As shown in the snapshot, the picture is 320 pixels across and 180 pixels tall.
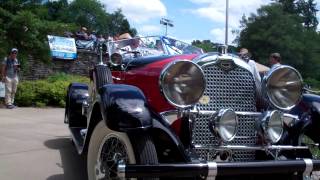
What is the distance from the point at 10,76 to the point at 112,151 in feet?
27.0

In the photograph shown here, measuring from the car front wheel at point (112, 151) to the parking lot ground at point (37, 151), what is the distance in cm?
110

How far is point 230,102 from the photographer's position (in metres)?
4.55

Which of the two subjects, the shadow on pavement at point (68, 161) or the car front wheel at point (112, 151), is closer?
the car front wheel at point (112, 151)

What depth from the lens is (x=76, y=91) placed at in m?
7.36

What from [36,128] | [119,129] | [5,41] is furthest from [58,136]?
[5,41]

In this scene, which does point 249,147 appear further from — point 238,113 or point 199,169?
point 199,169

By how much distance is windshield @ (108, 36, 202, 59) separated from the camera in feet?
19.6

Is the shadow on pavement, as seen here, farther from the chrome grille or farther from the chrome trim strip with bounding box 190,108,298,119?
the chrome trim strip with bounding box 190,108,298,119

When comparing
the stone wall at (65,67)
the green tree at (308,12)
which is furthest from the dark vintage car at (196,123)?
the green tree at (308,12)

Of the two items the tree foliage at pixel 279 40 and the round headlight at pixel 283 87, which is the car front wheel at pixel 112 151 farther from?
the tree foliage at pixel 279 40

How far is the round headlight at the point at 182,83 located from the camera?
4.08 meters

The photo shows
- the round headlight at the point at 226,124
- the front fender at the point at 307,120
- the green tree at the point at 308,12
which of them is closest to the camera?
the round headlight at the point at 226,124

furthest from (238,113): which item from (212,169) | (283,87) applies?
(212,169)

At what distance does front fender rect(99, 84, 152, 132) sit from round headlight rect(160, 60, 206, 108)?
0.78 feet
